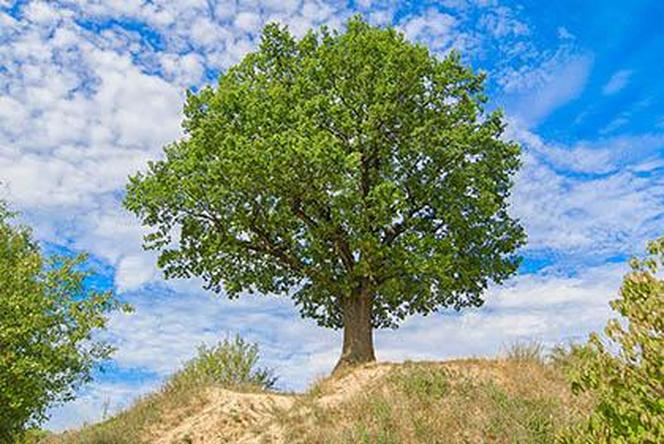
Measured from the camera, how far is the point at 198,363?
113ft

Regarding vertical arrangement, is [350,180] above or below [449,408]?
above

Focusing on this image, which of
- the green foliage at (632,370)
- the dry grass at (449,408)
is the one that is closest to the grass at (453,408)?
the dry grass at (449,408)

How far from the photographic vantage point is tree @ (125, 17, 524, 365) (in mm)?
27484

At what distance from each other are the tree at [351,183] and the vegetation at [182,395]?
4.08 metres

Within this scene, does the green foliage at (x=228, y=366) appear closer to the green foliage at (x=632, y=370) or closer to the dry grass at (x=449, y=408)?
the dry grass at (x=449, y=408)

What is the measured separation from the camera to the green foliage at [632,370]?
24.1 ft

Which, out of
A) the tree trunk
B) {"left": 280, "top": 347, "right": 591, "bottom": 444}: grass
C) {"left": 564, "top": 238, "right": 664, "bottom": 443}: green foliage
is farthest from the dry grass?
{"left": 564, "top": 238, "right": 664, "bottom": 443}: green foliage

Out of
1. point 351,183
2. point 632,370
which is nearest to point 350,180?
point 351,183

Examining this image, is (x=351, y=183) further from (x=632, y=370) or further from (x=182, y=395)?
(x=632, y=370)

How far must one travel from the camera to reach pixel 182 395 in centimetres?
2856

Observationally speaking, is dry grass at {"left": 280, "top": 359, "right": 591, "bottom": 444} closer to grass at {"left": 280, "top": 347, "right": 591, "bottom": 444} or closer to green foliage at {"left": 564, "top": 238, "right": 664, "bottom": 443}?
grass at {"left": 280, "top": 347, "right": 591, "bottom": 444}

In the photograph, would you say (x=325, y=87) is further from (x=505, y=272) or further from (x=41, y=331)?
(x=41, y=331)

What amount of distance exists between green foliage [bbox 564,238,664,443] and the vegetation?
21.5m

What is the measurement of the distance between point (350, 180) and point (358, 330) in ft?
23.3
